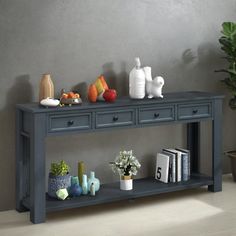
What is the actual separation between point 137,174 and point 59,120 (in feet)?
3.93

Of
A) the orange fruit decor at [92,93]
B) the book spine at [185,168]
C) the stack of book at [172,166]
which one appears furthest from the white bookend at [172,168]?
the orange fruit decor at [92,93]

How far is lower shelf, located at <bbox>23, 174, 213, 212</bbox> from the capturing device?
15.3ft

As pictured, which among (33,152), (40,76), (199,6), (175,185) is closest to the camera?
(33,152)

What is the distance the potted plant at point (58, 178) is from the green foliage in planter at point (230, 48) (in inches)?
70.1

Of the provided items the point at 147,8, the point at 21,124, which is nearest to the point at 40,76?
the point at 21,124

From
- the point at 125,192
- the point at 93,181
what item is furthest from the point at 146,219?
the point at 93,181

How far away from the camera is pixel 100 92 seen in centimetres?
486

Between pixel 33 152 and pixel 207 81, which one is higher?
pixel 207 81

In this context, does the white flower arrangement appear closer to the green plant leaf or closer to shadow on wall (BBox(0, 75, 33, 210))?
shadow on wall (BBox(0, 75, 33, 210))

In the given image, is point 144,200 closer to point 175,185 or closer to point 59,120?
point 175,185

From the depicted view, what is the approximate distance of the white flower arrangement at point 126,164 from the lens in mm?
5020

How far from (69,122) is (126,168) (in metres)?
0.76

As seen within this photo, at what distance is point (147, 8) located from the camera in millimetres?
5281

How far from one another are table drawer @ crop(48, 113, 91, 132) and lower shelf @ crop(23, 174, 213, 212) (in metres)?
0.58
